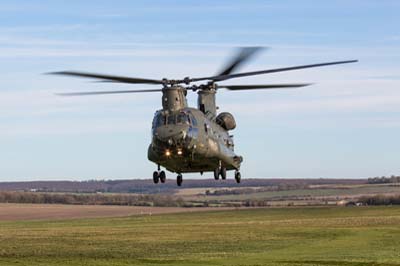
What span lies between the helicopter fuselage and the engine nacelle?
2659 mm

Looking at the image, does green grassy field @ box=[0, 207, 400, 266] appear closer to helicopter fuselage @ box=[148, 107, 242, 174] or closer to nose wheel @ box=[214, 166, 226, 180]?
nose wheel @ box=[214, 166, 226, 180]

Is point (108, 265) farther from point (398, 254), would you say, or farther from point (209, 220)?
point (209, 220)

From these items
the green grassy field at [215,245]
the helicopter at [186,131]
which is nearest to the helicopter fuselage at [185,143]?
the helicopter at [186,131]

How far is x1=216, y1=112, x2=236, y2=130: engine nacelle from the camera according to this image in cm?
4319

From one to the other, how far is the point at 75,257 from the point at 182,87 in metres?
55.5

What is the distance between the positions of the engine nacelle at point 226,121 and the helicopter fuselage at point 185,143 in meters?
2.66

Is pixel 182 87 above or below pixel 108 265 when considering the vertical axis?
above

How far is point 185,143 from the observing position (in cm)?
3653

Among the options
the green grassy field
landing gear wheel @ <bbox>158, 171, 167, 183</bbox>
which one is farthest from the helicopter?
the green grassy field

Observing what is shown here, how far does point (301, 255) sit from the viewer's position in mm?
92438

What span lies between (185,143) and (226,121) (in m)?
7.08

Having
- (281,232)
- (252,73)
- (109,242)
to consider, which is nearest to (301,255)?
(109,242)

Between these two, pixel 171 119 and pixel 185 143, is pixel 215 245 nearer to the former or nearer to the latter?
pixel 171 119

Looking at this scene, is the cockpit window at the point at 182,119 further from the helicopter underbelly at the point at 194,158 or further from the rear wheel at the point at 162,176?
the rear wheel at the point at 162,176
